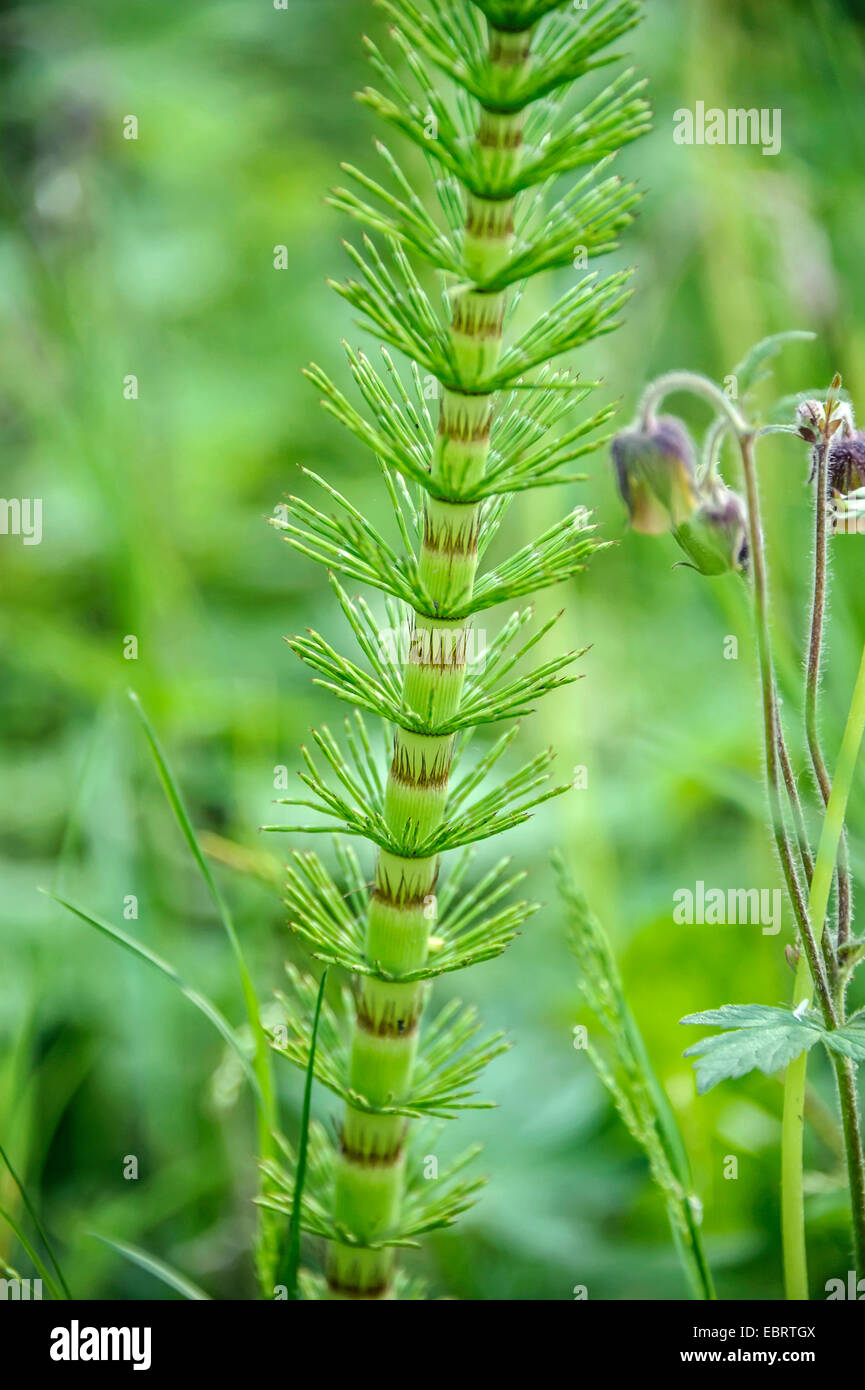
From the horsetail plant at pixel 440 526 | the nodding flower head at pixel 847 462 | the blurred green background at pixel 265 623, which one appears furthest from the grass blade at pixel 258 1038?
the nodding flower head at pixel 847 462

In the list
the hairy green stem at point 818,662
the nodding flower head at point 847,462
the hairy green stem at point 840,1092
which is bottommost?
the hairy green stem at point 840,1092

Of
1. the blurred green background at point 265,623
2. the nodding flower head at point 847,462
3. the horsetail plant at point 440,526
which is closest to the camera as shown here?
the horsetail plant at point 440,526

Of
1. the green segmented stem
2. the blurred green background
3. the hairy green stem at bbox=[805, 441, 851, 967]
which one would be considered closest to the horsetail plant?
the green segmented stem

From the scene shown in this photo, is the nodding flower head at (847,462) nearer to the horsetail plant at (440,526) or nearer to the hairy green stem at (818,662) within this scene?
the hairy green stem at (818,662)

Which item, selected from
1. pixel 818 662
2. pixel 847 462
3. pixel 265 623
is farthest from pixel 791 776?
pixel 265 623

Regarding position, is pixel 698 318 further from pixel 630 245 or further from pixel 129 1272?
pixel 129 1272

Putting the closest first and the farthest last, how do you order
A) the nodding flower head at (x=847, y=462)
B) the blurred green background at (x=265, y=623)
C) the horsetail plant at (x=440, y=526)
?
1. the horsetail plant at (x=440, y=526)
2. the nodding flower head at (x=847, y=462)
3. the blurred green background at (x=265, y=623)

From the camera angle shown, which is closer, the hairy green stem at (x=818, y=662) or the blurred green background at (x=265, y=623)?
the hairy green stem at (x=818, y=662)
